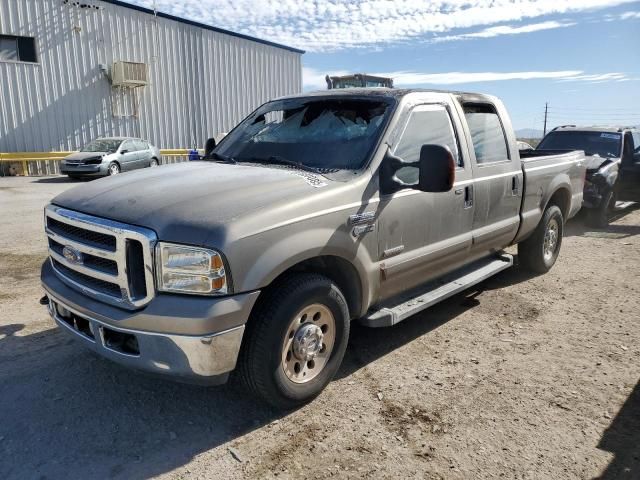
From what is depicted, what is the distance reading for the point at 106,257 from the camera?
2.86 m

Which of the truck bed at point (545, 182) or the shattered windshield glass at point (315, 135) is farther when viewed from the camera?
the truck bed at point (545, 182)

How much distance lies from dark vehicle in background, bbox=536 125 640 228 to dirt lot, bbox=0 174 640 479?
4945 millimetres

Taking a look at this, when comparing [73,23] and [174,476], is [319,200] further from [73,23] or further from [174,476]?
[73,23]

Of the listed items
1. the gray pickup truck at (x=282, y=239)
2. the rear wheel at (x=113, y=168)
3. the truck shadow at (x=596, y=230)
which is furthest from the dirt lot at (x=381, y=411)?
the rear wheel at (x=113, y=168)

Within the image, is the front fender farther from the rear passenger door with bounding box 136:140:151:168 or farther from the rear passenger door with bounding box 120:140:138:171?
the rear passenger door with bounding box 136:140:151:168

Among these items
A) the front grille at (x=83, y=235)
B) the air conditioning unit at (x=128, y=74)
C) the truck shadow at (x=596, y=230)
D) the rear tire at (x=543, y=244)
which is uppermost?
the air conditioning unit at (x=128, y=74)

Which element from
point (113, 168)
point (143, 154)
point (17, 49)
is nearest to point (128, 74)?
point (17, 49)

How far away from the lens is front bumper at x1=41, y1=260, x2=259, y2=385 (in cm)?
264

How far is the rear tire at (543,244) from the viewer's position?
6.08 metres

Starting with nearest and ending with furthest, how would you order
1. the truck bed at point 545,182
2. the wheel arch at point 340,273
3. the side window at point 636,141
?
the wheel arch at point 340,273 < the truck bed at point 545,182 < the side window at point 636,141

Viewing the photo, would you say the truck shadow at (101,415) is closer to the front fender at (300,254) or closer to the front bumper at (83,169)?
the front fender at (300,254)

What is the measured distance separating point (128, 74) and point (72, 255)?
21502 millimetres

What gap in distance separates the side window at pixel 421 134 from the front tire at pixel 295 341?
3.69 ft

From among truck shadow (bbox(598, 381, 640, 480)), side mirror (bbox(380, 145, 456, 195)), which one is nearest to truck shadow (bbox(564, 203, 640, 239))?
truck shadow (bbox(598, 381, 640, 480))
